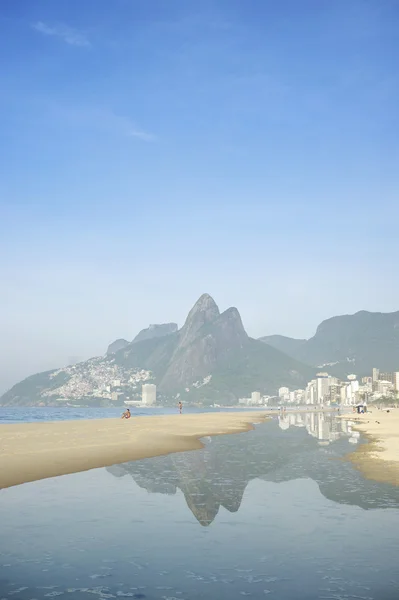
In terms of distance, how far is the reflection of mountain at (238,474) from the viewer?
866 inches

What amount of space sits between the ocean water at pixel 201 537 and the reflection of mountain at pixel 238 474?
13cm

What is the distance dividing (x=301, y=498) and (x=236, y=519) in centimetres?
496

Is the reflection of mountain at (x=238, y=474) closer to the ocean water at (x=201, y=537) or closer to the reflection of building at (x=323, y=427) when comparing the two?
the ocean water at (x=201, y=537)

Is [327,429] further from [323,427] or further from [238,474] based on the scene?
[238,474]

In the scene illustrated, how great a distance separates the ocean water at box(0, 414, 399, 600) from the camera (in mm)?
12039

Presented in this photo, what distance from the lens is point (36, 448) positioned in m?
41.8

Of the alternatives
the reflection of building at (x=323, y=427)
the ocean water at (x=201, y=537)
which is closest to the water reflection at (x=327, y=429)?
the reflection of building at (x=323, y=427)

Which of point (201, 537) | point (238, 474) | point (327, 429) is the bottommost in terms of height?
point (327, 429)

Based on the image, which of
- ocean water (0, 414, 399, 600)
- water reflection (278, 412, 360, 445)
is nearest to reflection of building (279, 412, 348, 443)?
water reflection (278, 412, 360, 445)

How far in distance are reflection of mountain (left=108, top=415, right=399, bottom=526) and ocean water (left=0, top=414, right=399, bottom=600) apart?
5.1 inches

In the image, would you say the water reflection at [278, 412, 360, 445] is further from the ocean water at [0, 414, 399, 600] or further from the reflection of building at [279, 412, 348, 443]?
the ocean water at [0, 414, 399, 600]

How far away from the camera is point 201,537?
53.6 ft

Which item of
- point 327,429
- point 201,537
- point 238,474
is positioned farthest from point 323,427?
point 201,537

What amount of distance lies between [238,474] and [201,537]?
45.9 feet
